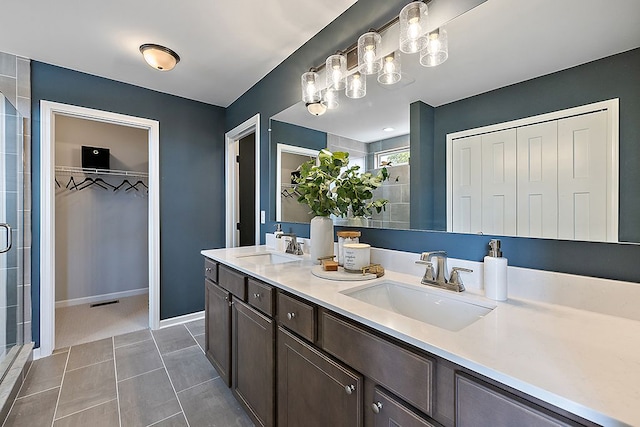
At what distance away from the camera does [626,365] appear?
57 cm

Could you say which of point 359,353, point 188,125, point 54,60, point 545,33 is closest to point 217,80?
point 188,125

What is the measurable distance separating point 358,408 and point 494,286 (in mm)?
619

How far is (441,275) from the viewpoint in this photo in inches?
45.0

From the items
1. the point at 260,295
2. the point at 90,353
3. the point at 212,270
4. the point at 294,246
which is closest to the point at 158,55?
the point at 212,270

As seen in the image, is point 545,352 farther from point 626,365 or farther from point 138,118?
point 138,118

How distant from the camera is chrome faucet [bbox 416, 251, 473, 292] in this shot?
3.56 ft

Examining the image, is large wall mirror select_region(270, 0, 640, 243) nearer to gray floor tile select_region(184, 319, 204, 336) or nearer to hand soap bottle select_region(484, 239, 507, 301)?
hand soap bottle select_region(484, 239, 507, 301)

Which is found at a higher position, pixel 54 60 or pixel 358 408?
pixel 54 60

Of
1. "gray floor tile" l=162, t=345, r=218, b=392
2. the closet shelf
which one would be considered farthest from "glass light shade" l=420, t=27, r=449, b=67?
the closet shelf

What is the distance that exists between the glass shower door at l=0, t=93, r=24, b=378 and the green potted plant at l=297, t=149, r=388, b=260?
2127 millimetres

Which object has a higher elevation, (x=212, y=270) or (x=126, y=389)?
(x=212, y=270)

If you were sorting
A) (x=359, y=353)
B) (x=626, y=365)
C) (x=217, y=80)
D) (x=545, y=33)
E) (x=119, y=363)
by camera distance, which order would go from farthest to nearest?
(x=217, y=80)
(x=119, y=363)
(x=545, y=33)
(x=359, y=353)
(x=626, y=365)

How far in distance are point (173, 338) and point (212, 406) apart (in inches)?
45.5

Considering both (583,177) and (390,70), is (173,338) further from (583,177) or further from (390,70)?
(583,177)
